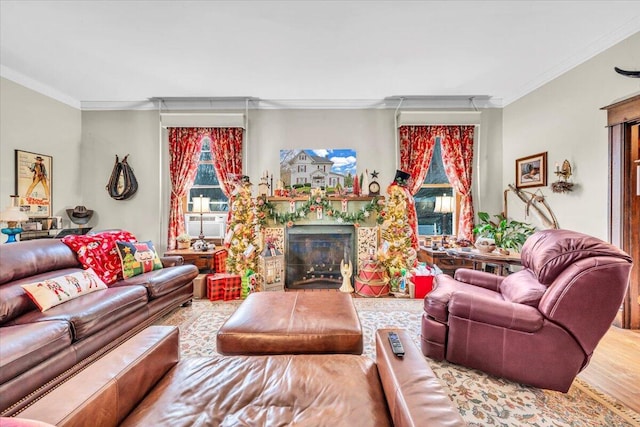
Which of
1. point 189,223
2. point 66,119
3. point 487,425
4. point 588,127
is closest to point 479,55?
point 588,127

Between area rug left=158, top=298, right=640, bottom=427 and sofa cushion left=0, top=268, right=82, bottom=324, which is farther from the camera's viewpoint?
sofa cushion left=0, top=268, right=82, bottom=324

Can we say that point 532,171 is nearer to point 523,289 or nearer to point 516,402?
point 523,289

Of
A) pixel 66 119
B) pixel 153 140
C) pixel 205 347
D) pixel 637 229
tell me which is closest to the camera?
pixel 205 347

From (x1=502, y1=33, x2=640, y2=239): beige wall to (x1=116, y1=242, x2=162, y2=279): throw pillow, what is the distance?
516 cm

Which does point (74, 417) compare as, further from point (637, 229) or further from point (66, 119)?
point (66, 119)

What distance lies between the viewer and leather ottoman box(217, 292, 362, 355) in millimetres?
1782

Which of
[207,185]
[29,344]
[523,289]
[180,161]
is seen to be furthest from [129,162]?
[523,289]

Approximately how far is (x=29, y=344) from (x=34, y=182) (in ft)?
11.4

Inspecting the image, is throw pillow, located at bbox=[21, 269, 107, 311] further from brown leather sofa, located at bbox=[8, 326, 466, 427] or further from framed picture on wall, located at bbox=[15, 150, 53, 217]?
framed picture on wall, located at bbox=[15, 150, 53, 217]

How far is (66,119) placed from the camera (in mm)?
4336

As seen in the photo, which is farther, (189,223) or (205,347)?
(189,223)

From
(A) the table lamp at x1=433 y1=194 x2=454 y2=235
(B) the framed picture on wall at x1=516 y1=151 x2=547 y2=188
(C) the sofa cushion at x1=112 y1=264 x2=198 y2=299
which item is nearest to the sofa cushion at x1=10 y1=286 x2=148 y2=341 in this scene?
(C) the sofa cushion at x1=112 y1=264 x2=198 y2=299

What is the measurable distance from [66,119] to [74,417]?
524cm

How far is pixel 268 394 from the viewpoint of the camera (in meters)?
1.21
